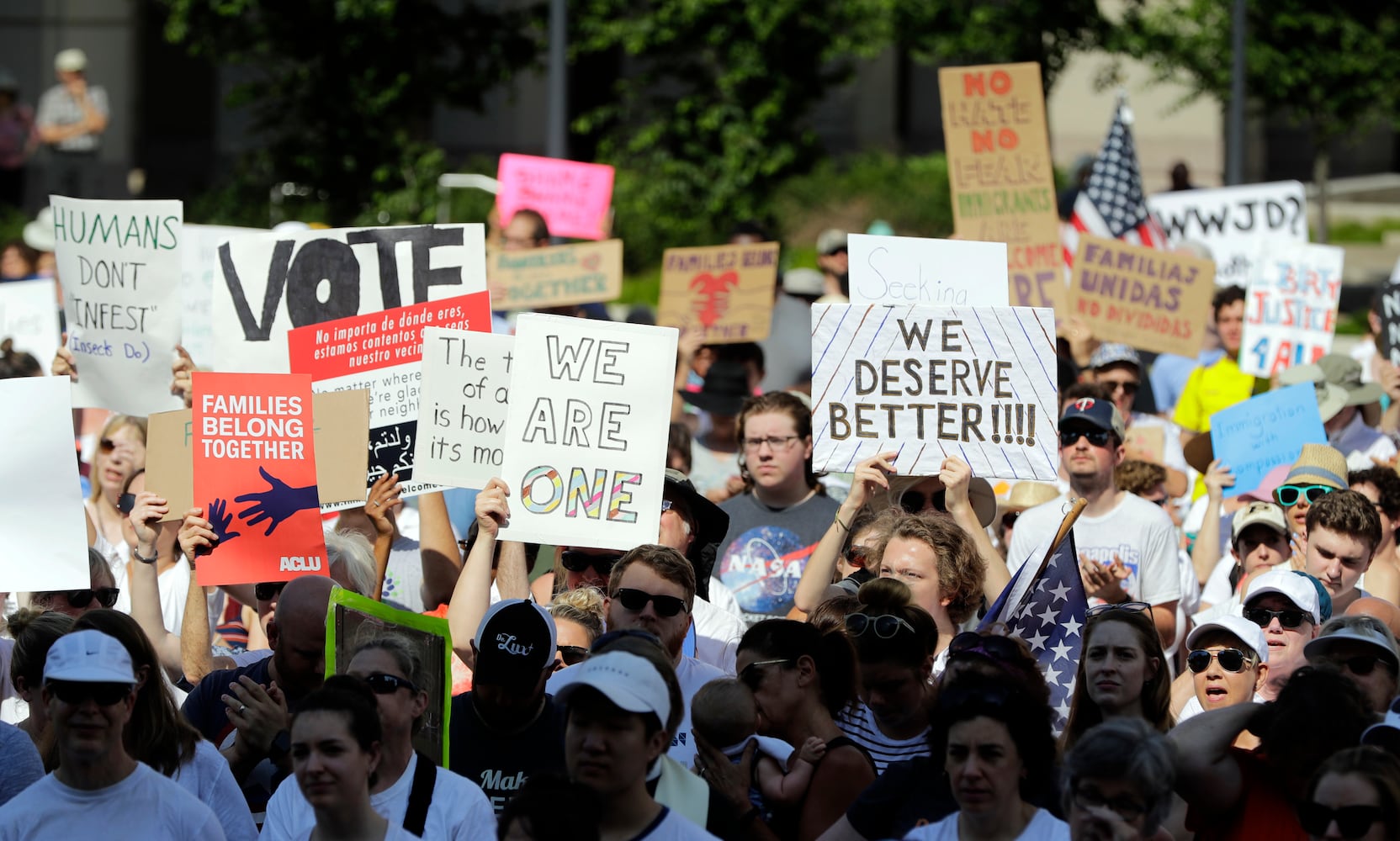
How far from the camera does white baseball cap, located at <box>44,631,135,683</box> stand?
4590mm

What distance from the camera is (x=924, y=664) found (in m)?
5.36

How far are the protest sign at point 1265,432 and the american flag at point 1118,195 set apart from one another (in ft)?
12.7

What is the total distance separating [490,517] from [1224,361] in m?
5.40

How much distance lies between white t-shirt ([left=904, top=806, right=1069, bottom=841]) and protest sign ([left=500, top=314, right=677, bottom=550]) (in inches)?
89.2

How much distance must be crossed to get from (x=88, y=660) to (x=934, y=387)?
3.11 m

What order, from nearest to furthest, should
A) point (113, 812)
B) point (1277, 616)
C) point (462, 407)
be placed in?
1. point (113, 812)
2. point (1277, 616)
3. point (462, 407)

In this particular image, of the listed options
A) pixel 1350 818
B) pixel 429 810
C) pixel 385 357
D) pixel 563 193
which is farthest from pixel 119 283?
pixel 1350 818

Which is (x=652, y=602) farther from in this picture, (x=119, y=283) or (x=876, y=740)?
(x=119, y=283)

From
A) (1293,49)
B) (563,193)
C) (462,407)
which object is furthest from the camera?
(1293,49)

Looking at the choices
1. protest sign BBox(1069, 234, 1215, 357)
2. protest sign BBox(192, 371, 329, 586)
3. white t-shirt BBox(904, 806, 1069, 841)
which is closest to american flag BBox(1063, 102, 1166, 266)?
protest sign BBox(1069, 234, 1215, 357)

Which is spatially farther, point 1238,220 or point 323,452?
point 1238,220

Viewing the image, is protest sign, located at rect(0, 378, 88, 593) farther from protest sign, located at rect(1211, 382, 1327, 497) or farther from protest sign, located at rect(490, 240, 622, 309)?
protest sign, located at rect(1211, 382, 1327, 497)

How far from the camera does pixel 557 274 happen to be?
35.2ft

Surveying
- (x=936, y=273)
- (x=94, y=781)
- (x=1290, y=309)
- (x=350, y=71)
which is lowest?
(x=94, y=781)
